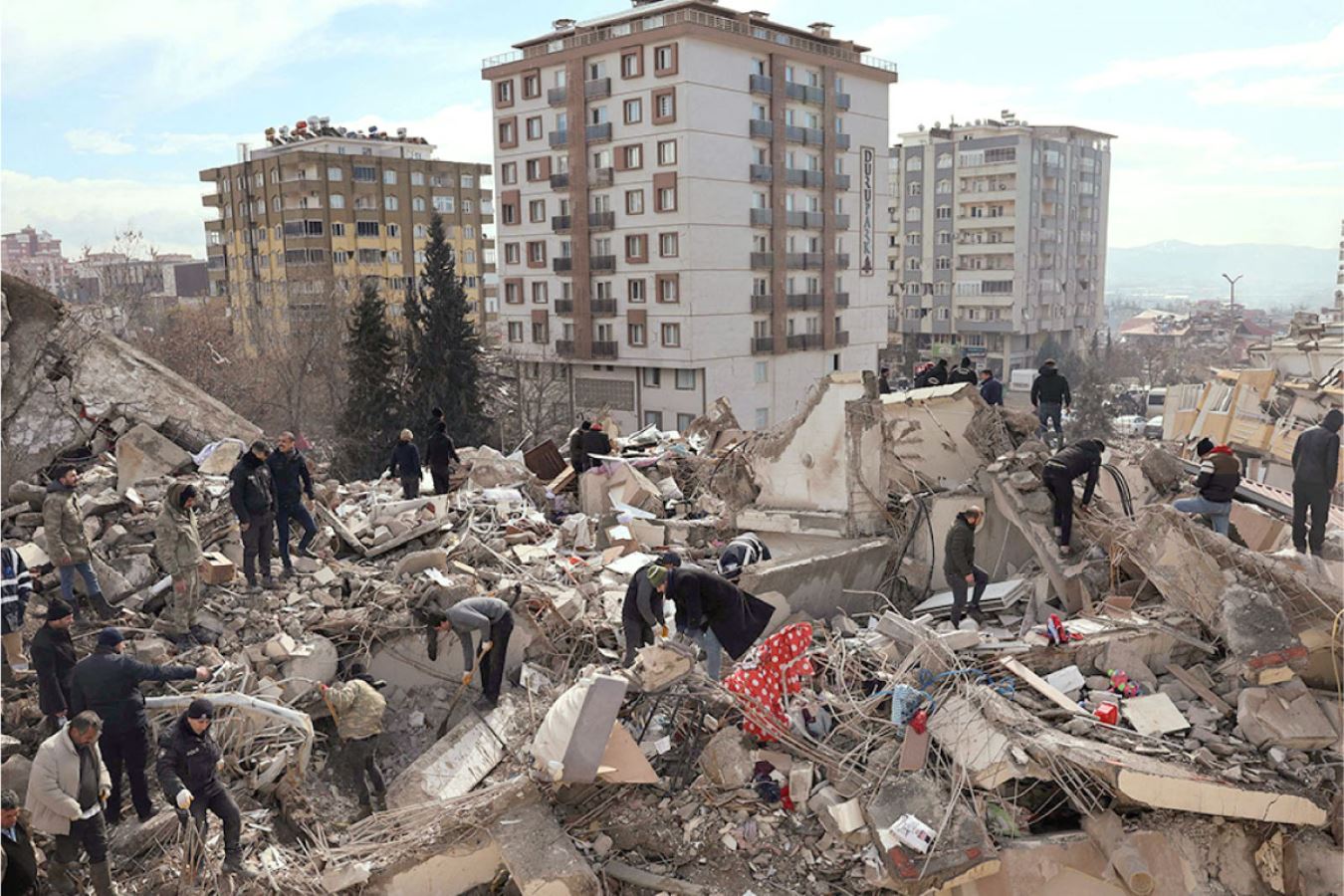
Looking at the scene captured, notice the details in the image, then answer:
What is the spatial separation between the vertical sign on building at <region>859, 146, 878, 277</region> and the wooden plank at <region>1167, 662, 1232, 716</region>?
34.7m

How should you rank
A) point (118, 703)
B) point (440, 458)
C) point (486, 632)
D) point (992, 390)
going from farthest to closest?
point (992, 390), point (440, 458), point (486, 632), point (118, 703)

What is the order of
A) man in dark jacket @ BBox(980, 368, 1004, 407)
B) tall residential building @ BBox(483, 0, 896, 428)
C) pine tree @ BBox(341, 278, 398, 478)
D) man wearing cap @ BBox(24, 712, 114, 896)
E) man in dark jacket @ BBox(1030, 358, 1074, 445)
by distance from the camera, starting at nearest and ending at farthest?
man wearing cap @ BBox(24, 712, 114, 896) < man in dark jacket @ BBox(980, 368, 1004, 407) < man in dark jacket @ BBox(1030, 358, 1074, 445) < pine tree @ BBox(341, 278, 398, 478) < tall residential building @ BBox(483, 0, 896, 428)

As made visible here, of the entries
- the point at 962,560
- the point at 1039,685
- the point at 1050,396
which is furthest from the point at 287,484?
the point at 1050,396

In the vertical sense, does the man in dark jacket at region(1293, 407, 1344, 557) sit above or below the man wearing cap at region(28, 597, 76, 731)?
above

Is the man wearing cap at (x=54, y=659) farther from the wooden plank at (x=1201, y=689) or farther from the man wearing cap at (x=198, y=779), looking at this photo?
the wooden plank at (x=1201, y=689)

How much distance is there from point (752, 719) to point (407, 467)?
696 cm

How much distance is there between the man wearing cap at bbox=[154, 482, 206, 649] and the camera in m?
8.75

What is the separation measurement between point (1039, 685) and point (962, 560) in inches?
63.8

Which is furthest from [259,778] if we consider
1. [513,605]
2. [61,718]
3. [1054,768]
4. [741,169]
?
[741,169]

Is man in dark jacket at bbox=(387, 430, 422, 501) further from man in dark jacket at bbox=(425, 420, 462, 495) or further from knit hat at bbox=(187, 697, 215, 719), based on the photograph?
knit hat at bbox=(187, 697, 215, 719)

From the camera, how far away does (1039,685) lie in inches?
291

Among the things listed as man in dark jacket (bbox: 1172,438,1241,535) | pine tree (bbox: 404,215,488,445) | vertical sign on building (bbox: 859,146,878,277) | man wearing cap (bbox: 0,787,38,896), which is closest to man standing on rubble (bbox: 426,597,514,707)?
man wearing cap (bbox: 0,787,38,896)

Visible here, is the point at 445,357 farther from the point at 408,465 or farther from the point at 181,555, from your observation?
the point at 181,555

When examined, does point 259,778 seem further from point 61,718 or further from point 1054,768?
point 1054,768
